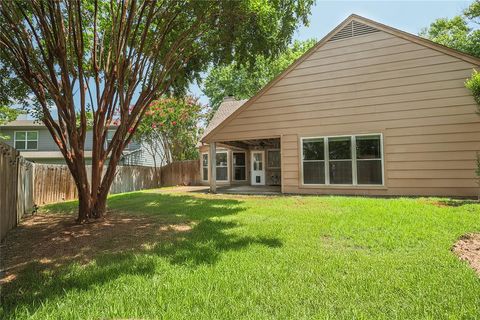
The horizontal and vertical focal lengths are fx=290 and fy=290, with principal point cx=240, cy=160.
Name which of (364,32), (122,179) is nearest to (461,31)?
(364,32)

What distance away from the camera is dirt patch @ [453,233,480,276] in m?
3.57

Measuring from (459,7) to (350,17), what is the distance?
14.6 meters

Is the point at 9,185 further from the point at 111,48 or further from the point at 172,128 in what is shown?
the point at 172,128

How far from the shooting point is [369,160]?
32.6 feet

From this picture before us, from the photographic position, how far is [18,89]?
8.06m

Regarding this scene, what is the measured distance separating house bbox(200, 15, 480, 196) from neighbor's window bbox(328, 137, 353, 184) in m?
0.03

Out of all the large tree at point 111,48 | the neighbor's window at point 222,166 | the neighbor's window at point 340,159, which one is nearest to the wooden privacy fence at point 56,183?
the large tree at point 111,48

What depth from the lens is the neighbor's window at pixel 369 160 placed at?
980 cm

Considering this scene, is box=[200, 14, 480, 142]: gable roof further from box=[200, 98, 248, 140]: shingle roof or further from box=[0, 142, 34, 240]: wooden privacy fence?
box=[0, 142, 34, 240]: wooden privacy fence

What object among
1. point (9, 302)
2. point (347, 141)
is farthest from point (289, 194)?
point (9, 302)

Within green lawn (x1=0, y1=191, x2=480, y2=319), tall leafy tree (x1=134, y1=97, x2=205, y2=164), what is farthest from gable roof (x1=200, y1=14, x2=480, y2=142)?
tall leafy tree (x1=134, y1=97, x2=205, y2=164)

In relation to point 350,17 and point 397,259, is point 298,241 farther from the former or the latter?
point 350,17

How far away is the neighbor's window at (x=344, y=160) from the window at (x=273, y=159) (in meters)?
5.15

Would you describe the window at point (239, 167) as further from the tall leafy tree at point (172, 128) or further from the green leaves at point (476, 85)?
the green leaves at point (476, 85)
